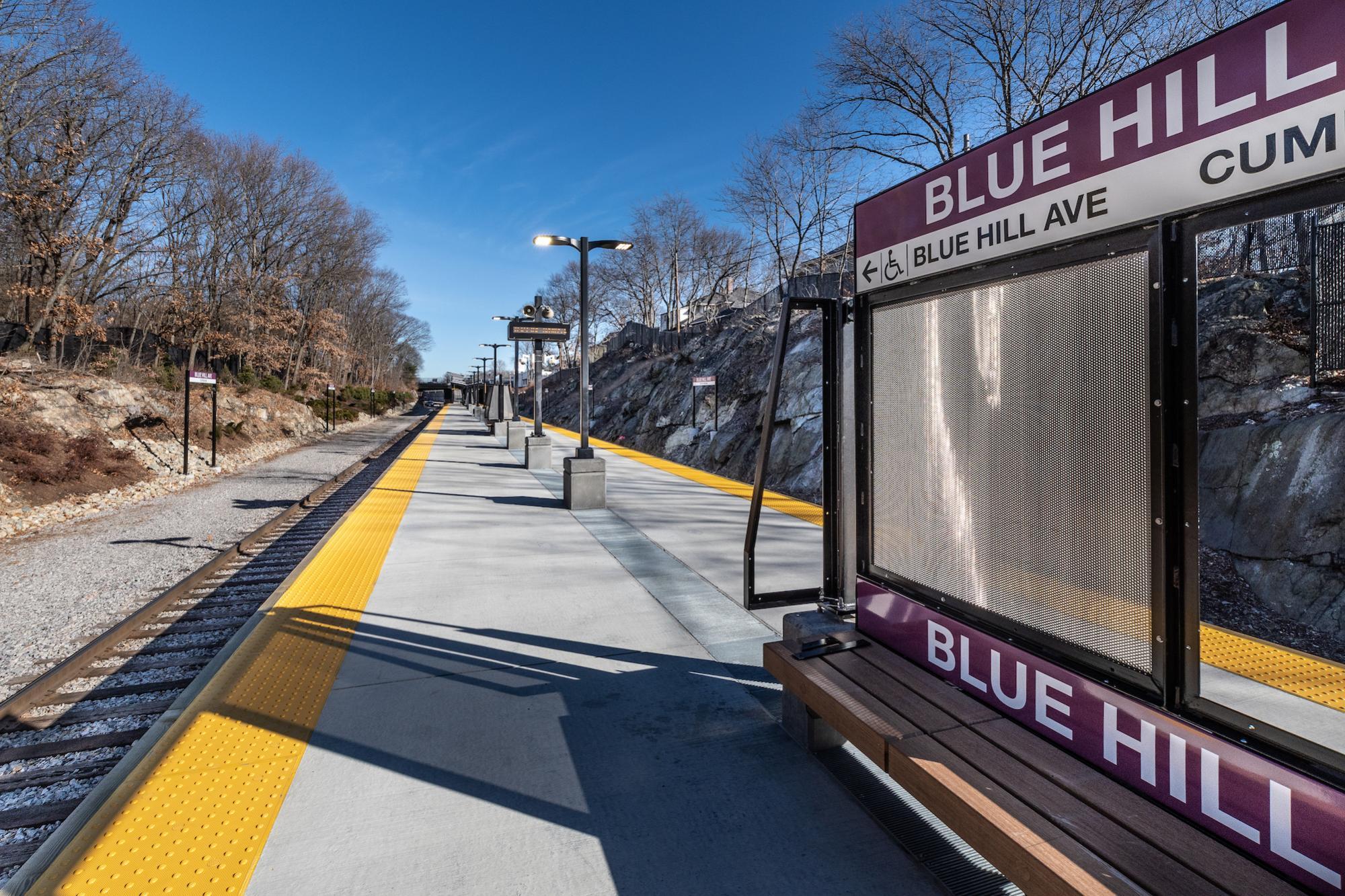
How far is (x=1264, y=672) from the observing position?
379 cm

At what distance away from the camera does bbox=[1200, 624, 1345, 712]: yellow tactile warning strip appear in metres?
3.50

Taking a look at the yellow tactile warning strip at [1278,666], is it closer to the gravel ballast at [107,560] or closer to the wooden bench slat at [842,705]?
the wooden bench slat at [842,705]

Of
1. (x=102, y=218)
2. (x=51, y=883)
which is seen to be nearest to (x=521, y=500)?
(x=51, y=883)

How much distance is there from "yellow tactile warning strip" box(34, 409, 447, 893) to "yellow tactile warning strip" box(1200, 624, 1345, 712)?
4324mm

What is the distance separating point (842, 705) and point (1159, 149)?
2.23 meters

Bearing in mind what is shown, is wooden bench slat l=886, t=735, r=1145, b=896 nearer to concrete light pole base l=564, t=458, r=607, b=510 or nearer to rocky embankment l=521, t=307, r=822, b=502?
concrete light pole base l=564, t=458, r=607, b=510

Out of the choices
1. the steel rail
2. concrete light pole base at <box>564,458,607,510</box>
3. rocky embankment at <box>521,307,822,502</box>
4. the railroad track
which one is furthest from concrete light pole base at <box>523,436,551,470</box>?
the railroad track

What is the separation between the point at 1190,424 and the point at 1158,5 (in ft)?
64.2

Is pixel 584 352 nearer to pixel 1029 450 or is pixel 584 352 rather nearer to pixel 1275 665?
pixel 1029 450

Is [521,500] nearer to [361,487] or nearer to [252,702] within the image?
[361,487]

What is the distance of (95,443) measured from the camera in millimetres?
15219

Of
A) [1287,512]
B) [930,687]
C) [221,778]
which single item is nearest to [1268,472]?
[1287,512]

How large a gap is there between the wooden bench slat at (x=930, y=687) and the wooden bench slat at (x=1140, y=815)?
7cm

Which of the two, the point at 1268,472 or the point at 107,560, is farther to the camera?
the point at 107,560
